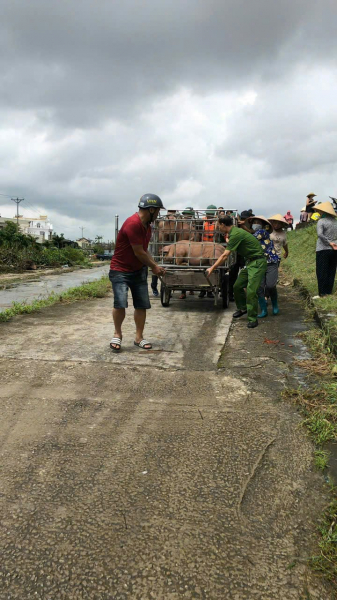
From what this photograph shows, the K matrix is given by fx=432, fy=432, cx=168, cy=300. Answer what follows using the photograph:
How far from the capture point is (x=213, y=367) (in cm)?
456

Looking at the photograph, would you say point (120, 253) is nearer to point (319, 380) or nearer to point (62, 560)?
point (319, 380)

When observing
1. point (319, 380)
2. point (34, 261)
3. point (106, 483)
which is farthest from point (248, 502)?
A: point (34, 261)

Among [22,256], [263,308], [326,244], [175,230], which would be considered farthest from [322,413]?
[22,256]

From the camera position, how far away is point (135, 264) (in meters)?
5.18

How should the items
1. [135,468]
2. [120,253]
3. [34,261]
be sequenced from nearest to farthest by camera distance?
1. [135,468]
2. [120,253]
3. [34,261]

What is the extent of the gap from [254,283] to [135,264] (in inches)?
84.2

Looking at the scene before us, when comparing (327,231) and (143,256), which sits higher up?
(327,231)

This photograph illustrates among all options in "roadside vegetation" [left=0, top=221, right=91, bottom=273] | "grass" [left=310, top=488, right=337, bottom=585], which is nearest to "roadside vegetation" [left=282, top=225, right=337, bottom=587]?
"grass" [left=310, top=488, right=337, bottom=585]

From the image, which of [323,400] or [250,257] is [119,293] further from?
[323,400]

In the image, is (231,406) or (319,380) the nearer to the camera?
(231,406)

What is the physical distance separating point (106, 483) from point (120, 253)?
3.15 m

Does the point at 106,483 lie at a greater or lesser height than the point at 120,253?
lesser

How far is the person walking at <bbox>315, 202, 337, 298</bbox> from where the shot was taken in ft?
23.9

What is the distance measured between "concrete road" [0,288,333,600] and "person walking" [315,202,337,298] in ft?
11.2
